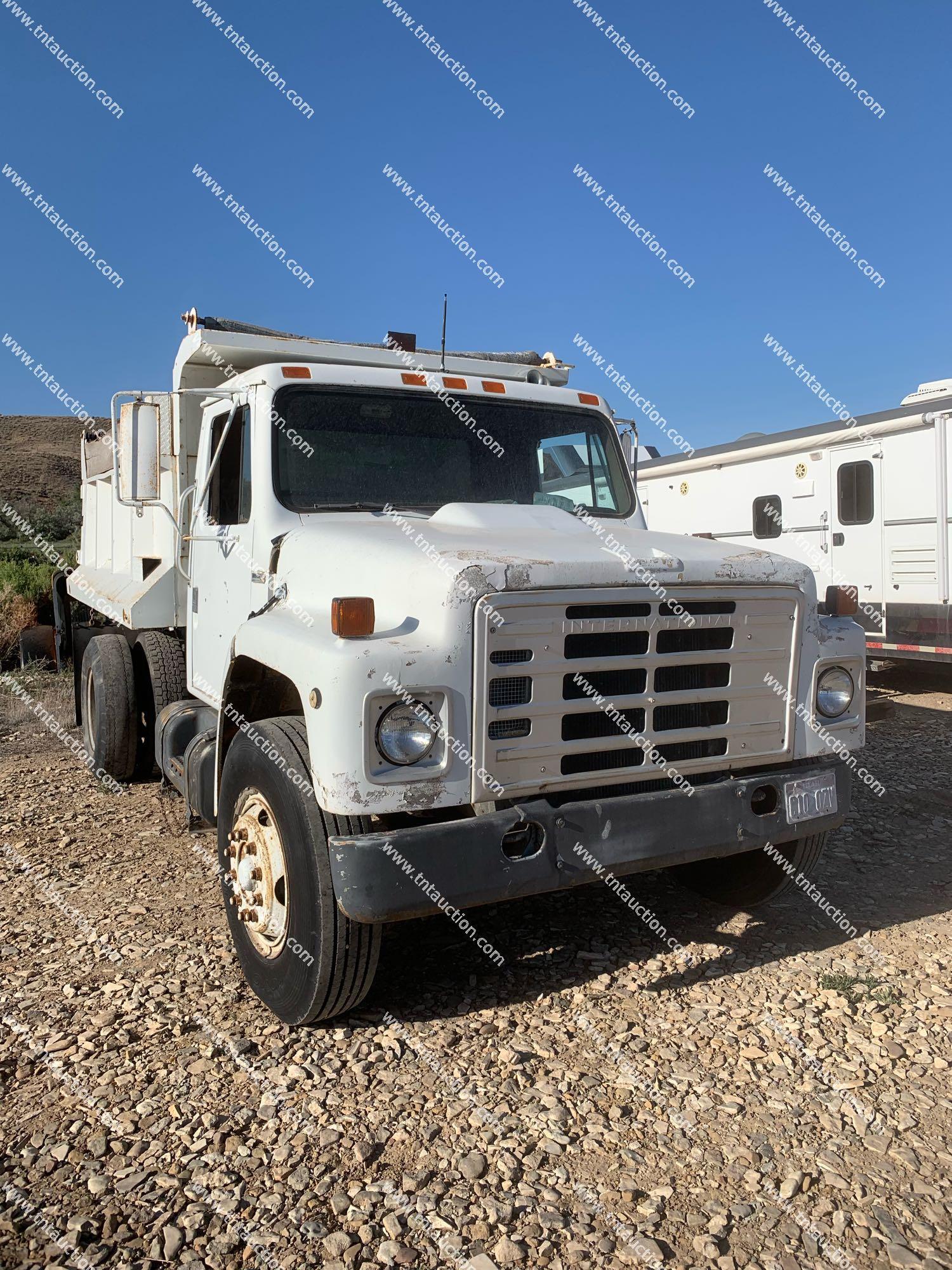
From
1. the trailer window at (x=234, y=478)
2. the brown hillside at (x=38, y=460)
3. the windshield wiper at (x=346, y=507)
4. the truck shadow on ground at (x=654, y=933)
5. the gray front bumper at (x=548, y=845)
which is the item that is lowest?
the truck shadow on ground at (x=654, y=933)

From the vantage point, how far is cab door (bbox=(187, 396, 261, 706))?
453 centimetres

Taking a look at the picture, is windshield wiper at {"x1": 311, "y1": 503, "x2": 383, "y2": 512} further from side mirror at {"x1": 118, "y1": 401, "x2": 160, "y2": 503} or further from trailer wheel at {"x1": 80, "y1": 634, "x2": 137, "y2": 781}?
A: trailer wheel at {"x1": 80, "y1": 634, "x2": 137, "y2": 781}

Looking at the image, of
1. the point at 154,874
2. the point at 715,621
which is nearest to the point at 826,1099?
the point at 715,621

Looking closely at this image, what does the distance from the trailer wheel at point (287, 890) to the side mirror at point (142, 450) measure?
5.32ft

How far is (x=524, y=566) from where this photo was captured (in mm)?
3246

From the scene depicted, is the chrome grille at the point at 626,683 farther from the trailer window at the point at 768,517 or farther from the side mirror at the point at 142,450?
the trailer window at the point at 768,517

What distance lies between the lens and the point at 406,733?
10.2 feet

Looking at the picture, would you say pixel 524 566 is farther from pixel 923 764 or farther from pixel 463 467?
pixel 923 764

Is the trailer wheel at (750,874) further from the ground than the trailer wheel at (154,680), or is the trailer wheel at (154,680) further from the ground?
the trailer wheel at (154,680)

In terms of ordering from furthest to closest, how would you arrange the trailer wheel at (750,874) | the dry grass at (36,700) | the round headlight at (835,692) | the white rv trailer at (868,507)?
the white rv trailer at (868,507), the dry grass at (36,700), the trailer wheel at (750,874), the round headlight at (835,692)

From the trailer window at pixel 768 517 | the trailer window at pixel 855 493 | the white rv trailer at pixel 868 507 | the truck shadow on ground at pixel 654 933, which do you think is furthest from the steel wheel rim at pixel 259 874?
the trailer window at pixel 768 517

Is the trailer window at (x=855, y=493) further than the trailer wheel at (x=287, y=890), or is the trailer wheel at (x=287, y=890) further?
the trailer window at (x=855, y=493)

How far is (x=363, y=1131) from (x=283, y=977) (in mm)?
726

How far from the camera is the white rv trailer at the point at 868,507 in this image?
958 centimetres
